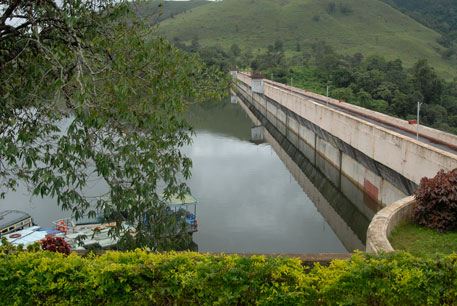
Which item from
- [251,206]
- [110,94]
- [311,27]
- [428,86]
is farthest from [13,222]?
[311,27]

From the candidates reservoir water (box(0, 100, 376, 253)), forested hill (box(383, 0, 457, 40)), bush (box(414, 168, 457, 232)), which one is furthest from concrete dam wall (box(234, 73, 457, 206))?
forested hill (box(383, 0, 457, 40))

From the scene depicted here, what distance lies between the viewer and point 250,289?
4.45m

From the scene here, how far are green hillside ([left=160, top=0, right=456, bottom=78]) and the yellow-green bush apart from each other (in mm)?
102929

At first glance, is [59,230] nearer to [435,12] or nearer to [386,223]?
[386,223]

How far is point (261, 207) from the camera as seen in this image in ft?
65.0

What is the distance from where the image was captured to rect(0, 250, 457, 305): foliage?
430cm

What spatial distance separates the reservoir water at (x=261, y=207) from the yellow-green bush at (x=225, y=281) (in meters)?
6.42

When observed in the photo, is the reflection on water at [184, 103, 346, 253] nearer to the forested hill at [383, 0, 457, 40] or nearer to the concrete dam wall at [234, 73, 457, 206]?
the concrete dam wall at [234, 73, 457, 206]

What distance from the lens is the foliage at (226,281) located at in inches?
169

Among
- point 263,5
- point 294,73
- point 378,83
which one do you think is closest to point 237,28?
point 263,5

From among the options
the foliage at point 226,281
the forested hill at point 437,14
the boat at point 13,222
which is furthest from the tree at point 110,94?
the forested hill at point 437,14

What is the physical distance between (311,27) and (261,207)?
117365mm

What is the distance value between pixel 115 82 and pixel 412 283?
4.70 metres

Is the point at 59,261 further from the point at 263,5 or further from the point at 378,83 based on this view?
the point at 263,5
